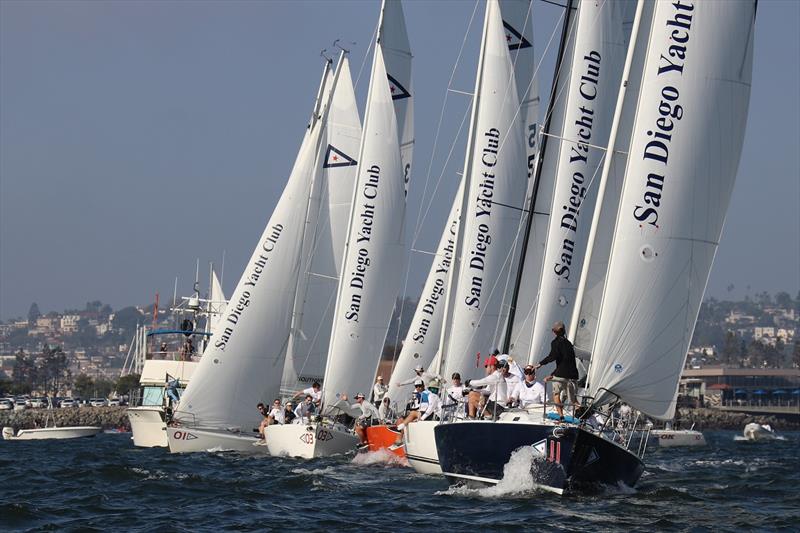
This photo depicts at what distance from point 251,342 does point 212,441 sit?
252cm

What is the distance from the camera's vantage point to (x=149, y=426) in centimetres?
3716

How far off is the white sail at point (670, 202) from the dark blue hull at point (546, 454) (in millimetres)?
963

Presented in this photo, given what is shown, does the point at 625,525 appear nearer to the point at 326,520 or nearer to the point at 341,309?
the point at 326,520

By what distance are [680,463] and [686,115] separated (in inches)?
707

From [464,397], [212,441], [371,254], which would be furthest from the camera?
[212,441]

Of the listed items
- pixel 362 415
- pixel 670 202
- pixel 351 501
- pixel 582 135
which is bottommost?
pixel 351 501

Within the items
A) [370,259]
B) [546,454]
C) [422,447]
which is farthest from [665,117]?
[370,259]

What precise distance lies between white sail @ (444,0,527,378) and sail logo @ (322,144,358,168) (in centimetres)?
674

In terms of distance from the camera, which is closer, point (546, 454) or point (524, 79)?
point (546, 454)

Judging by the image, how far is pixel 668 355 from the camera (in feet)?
60.4

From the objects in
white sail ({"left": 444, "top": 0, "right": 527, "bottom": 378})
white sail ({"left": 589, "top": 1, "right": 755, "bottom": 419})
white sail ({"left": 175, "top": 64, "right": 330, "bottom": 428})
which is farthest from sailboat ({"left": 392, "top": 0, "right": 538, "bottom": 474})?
white sail ({"left": 589, "top": 1, "right": 755, "bottom": 419})

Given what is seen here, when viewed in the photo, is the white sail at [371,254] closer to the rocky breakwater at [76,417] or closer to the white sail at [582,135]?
the white sail at [582,135]

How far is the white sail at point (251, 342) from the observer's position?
101ft

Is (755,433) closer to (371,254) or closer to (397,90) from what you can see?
(397,90)
